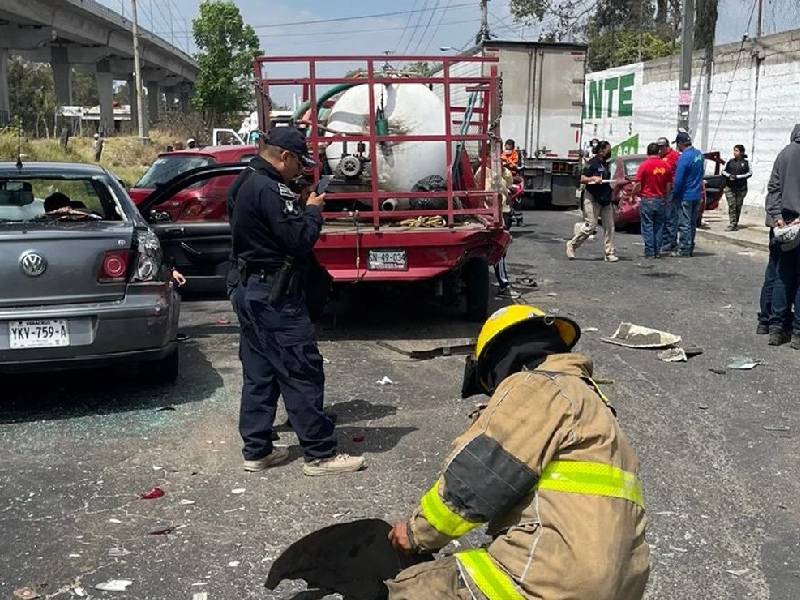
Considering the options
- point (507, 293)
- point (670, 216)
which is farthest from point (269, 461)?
point (670, 216)

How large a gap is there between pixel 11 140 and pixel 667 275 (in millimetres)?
22072

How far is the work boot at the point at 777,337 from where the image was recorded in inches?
311

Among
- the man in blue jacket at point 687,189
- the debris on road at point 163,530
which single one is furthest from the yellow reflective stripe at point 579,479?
the man in blue jacket at point 687,189

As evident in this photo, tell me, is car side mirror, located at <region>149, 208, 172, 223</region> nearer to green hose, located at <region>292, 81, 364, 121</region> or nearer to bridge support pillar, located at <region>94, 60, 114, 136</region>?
green hose, located at <region>292, 81, 364, 121</region>

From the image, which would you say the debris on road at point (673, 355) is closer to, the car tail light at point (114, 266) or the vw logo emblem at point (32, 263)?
the car tail light at point (114, 266)

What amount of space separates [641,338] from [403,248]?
219cm

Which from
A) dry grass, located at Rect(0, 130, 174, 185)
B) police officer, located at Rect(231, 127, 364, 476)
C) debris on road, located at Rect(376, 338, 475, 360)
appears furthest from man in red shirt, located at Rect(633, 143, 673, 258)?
dry grass, located at Rect(0, 130, 174, 185)

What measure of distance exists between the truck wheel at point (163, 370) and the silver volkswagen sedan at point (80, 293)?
183 millimetres

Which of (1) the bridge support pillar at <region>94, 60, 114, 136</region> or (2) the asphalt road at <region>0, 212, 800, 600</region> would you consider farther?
(1) the bridge support pillar at <region>94, 60, 114, 136</region>

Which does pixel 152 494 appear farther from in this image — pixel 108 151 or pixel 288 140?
pixel 108 151

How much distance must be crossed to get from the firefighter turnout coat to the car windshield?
10437 millimetres

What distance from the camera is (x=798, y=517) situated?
14.2 feet

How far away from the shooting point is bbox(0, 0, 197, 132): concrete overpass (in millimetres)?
41719

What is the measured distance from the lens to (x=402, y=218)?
827cm
